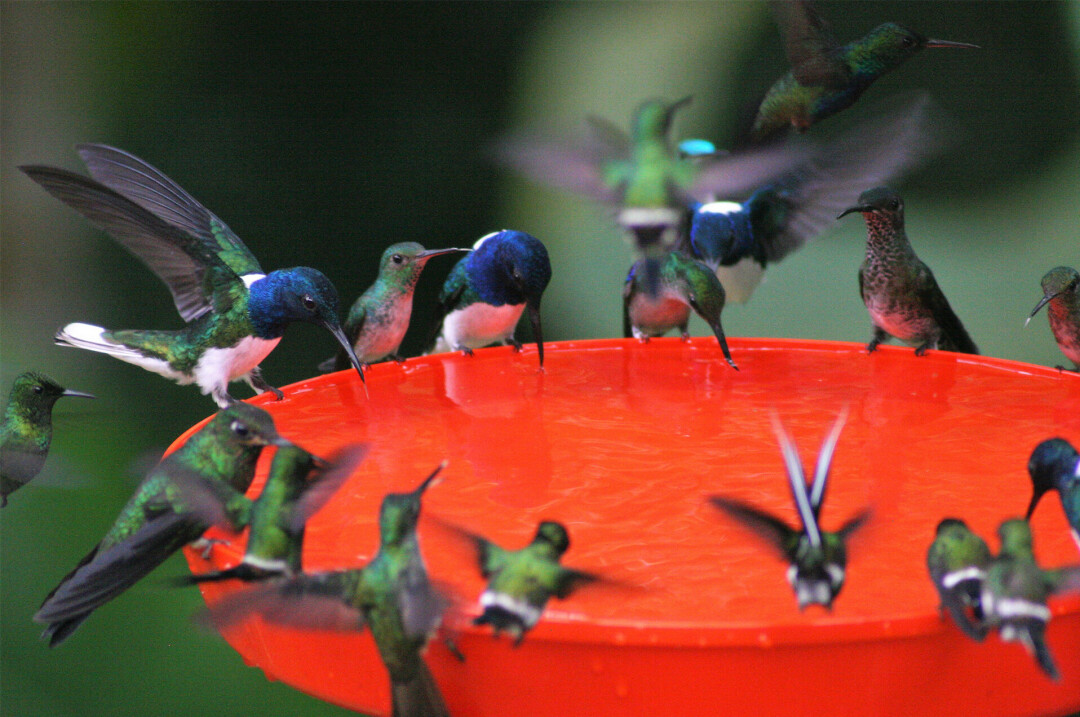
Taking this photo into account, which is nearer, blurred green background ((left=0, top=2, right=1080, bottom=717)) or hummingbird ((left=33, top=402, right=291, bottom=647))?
hummingbird ((left=33, top=402, right=291, bottom=647))

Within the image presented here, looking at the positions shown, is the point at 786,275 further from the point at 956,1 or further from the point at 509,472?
the point at 509,472

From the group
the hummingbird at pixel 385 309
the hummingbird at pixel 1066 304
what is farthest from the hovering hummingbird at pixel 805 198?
the hummingbird at pixel 385 309

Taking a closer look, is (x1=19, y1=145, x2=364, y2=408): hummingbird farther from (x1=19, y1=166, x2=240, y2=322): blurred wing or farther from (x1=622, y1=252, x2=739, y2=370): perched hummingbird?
(x1=622, y1=252, x2=739, y2=370): perched hummingbird

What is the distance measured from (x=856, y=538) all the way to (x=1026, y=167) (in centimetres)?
346

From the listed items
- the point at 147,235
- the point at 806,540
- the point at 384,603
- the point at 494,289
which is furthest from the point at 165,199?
the point at 806,540

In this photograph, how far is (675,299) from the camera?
3.03m

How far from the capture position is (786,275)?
477 centimetres

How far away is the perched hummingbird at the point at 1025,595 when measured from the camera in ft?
3.77

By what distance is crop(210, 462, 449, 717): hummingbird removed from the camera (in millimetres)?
1212

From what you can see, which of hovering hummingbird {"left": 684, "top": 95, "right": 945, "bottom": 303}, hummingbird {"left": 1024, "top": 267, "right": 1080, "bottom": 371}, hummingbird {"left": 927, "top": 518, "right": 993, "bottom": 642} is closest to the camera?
hummingbird {"left": 927, "top": 518, "right": 993, "bottom": 642}

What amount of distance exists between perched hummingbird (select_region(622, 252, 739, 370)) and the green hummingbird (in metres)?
1.37

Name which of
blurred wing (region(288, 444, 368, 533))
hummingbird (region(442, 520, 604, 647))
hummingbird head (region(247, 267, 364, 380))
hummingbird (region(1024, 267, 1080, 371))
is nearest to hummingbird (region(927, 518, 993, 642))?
hummingbird (region(442, 520, 604, 647))

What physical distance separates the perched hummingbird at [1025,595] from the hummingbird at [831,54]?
187 centimetres

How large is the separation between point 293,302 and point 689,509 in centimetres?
99
